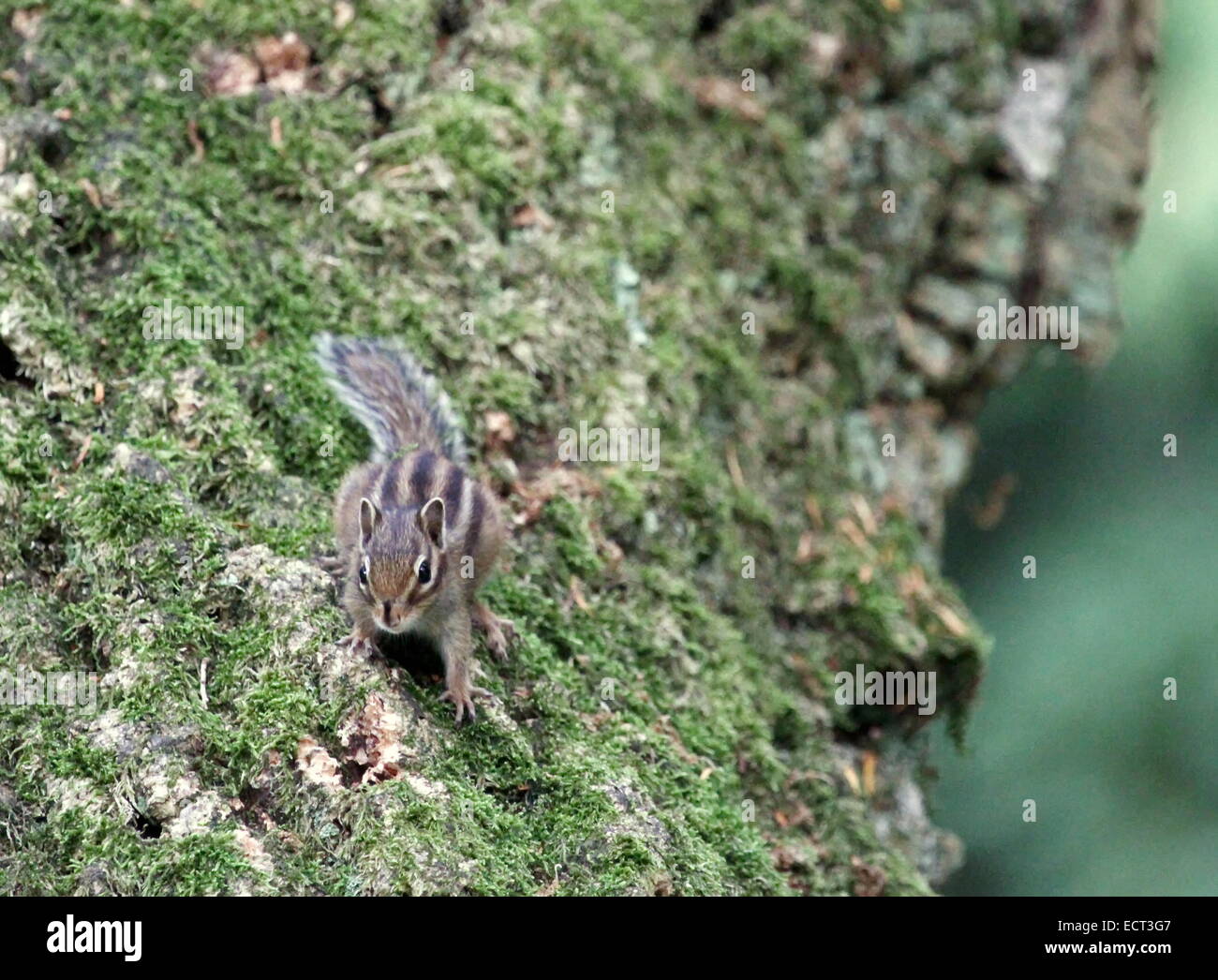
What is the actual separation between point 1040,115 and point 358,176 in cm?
372

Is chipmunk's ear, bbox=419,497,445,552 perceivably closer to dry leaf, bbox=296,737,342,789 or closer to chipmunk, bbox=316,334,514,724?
chipmunk, bbox=316,334,514,724

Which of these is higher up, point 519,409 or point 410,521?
point 519,409

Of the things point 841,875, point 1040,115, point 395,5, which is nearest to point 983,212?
point 1040,115

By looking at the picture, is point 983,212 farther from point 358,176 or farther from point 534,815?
point 534,815

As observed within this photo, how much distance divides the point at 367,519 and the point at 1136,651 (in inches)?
270

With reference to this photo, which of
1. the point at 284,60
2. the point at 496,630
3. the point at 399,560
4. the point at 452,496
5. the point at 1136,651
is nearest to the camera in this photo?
the point at 399,560

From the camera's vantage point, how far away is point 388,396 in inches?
175

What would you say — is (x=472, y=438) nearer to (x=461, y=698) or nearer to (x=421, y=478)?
(x=421, y=478)

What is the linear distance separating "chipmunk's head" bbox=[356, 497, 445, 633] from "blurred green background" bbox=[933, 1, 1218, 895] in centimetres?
607

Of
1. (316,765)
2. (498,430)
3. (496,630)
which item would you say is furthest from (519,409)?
(316,765)

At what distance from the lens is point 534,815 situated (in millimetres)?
3820

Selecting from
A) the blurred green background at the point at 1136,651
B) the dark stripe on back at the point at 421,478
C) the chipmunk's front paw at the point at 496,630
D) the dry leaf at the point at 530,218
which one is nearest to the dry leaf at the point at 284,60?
the dry leaf at the point at 530,218

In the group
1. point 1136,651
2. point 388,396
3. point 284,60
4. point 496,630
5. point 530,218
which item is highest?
point 284,60
